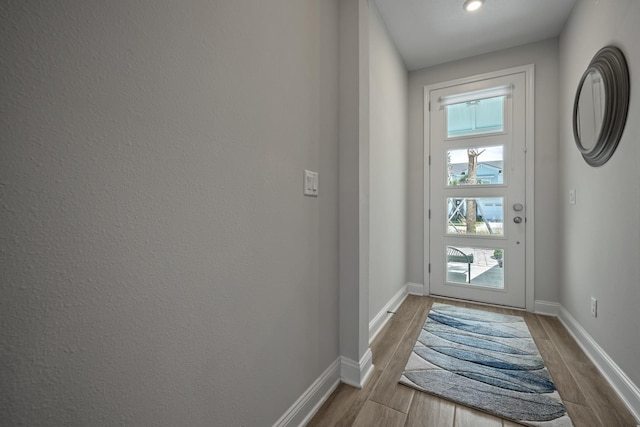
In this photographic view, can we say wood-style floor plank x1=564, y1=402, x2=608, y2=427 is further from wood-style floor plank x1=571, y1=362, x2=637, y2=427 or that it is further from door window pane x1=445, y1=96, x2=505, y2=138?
door window pane x1=445, y1=96, x2=505, y2=138

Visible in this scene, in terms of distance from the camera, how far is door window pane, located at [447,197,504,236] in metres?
2.70

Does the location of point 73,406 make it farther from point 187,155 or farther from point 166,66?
point 166,66

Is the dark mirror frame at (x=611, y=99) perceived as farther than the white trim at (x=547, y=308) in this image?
No

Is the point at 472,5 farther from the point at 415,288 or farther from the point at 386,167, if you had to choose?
the point at 415,288

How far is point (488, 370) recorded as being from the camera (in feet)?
5.37

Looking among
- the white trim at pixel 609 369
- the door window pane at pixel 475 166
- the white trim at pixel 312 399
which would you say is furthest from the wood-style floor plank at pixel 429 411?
the door window pane at pixel 475 166

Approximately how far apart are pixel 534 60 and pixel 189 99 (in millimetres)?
3245

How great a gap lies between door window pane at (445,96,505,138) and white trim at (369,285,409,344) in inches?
71.2

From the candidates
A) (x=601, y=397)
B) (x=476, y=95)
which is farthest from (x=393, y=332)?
(x=476, y=95)

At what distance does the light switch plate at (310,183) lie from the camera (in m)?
1.24

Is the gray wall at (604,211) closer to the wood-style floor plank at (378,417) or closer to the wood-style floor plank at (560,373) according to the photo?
the wood-style floor plank at (560,373)

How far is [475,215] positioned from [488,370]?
5.29 feet

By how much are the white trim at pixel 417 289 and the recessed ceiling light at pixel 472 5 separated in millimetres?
2610

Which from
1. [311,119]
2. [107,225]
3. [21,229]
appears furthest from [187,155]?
[311,119]
